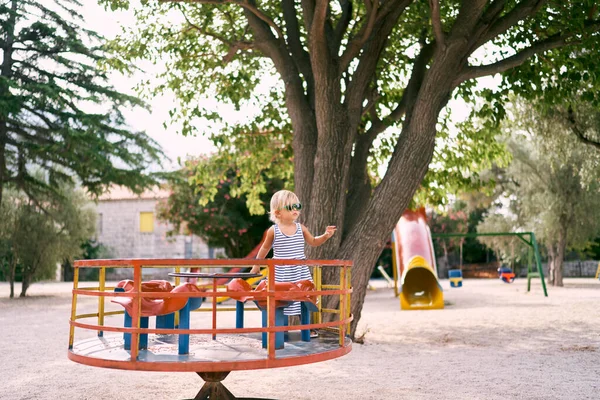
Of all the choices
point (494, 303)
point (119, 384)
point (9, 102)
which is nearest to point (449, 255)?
point (494, 303)

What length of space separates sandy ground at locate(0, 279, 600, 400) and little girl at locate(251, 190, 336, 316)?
65.5 inches

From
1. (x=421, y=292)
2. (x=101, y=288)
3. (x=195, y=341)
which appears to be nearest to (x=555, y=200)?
(x=421, y=292)

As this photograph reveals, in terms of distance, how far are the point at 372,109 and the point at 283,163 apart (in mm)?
3070

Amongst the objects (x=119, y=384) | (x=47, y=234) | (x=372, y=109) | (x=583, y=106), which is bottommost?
(x=119, y=384)

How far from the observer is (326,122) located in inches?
362

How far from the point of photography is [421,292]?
18922mm

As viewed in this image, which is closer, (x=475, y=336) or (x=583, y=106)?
(x=475, y=336)

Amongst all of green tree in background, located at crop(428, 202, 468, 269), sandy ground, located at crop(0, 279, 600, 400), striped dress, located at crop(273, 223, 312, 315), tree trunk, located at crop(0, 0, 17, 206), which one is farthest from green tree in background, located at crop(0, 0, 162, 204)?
green tree in background, located at crop(428, 202, 468, 269)

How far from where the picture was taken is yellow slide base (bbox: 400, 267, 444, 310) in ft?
57.2

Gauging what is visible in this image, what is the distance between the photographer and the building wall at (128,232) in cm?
4109

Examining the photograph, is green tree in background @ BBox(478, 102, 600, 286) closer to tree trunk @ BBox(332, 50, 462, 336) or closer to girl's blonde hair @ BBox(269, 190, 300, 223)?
tree trunk @ BBox(332, 50, 462, 336)

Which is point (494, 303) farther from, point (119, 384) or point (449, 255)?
point (449, 255)

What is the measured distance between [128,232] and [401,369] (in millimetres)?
36128

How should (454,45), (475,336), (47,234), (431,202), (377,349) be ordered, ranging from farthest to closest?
(47,234), (431,202), (475,336), (377,349), (454,45)
